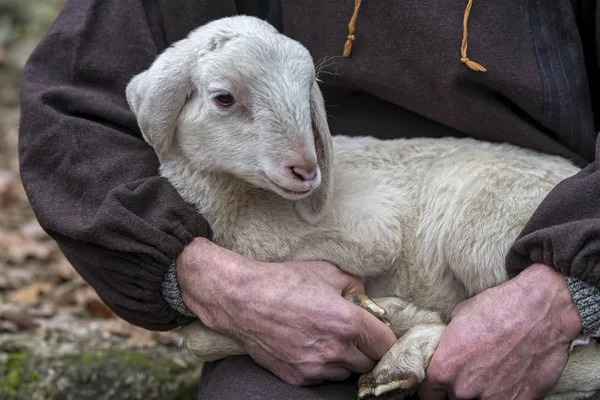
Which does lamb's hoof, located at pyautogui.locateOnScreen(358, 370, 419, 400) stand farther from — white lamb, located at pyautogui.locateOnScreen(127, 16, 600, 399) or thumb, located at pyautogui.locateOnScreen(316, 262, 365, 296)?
thumb, located at pyautogui.locateOnScreen(316, 262, 365, 296)

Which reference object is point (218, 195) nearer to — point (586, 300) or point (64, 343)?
point (586, 300)

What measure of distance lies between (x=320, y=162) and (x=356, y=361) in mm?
658

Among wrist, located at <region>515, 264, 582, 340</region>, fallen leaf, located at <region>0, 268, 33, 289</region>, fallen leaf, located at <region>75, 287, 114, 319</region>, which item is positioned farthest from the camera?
fallen leaf, located at <region>0, 268, 33, 289</region>

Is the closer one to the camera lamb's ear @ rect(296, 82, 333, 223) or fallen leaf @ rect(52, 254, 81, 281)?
lamb's ear @ rect(296, 82, 333, 223)

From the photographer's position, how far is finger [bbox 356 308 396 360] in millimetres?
2896

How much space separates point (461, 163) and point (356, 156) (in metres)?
0.38

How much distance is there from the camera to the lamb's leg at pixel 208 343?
123 inches

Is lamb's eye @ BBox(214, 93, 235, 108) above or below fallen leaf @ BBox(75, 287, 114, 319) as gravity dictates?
above

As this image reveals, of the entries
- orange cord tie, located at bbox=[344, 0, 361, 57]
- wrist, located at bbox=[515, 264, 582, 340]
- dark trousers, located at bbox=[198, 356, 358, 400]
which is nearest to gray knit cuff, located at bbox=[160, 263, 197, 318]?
dark trousers, located at bbox=[198, 356, 358, 400]

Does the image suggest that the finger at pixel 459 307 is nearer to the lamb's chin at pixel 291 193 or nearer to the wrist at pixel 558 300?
the wrist at pixel 558 300

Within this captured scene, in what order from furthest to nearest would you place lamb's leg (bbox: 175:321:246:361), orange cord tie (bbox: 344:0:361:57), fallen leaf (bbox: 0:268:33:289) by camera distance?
fallen leaf (bbox: 0:268:33:289) → orange cord tie (bbox: 344:0:361:57) → lamb's leg (bbox: 175:321:246:361)

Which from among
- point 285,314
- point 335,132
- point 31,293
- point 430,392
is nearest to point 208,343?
point 285,314

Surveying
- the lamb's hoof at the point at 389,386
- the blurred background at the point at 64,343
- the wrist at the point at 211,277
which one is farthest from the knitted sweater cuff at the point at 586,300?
the blurred background at the point at 64,343

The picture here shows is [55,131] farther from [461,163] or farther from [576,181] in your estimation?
[576,181]
